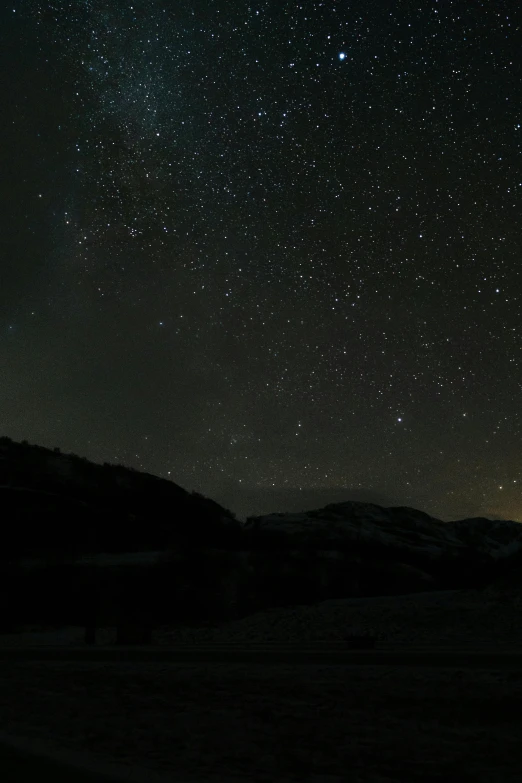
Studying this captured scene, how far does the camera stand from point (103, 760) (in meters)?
6.66

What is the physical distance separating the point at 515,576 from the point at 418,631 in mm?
12613

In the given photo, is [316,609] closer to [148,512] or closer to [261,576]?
[261,576]

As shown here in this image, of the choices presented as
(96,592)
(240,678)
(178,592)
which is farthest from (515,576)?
(240,678)

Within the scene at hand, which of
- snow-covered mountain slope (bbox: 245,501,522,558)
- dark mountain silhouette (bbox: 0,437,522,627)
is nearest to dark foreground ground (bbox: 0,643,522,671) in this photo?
dark mountain silhouette (bbox: 0,437,522,627)

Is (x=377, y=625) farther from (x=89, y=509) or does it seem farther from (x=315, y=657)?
(x=89, y=509)

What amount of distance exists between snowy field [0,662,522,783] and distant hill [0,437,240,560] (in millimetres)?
43915

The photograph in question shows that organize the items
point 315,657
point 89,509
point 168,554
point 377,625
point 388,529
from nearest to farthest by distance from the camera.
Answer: point 315,657 → point 377,625 → point 168,554 → point 89,509 → point 388,529

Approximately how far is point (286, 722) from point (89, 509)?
55375 millimetres

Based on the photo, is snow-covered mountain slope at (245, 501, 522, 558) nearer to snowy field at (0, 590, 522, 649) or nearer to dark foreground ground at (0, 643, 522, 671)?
snowy field at (0, 590, 522, 649)

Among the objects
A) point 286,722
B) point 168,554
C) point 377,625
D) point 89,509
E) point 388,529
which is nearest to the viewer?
point 286,722

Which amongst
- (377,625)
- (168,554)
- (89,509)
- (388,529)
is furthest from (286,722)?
(388,529)

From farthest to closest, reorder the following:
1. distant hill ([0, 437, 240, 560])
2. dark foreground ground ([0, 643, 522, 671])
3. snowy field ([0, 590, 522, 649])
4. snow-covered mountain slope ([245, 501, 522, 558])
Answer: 1. snow-covered mountain slope ([245, 501, 522, 558])
2. distant hill ([0, 437, 240, 560])
3. snowy field ([0, 590, 522, 649])
4. dark foreground ground ([0, 643, 522, 671])

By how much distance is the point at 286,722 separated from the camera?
8.77 meters

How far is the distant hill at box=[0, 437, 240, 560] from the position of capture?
56.6 meters
